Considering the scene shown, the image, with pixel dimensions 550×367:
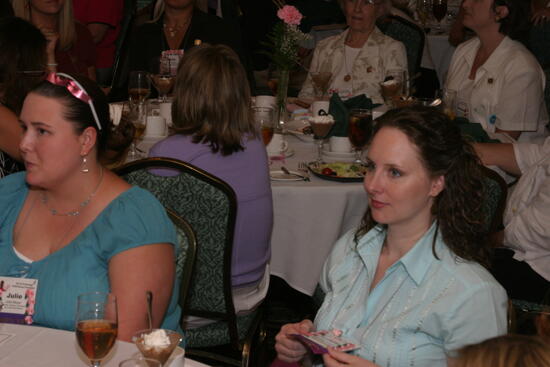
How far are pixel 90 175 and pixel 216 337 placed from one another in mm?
871

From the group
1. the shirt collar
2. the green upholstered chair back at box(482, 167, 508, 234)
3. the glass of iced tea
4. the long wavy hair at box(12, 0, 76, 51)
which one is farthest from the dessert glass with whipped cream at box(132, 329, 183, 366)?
the long wavy hair at box(12, 0, 76, 51)

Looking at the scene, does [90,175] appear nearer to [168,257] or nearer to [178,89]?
[168,257]

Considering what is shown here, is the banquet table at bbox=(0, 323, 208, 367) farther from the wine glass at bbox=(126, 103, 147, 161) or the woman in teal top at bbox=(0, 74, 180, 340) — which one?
the wine glass at bbox=(126, 103, 147, 161)

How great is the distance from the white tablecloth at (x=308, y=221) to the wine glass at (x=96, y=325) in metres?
1.58

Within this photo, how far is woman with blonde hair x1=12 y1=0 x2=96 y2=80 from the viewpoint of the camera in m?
5.02

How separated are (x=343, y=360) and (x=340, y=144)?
1929mm

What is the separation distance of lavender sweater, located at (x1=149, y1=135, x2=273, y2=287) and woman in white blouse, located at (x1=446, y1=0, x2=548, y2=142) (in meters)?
1.79

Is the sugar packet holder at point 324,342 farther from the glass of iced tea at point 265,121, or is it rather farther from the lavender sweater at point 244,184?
the glass of iced tea at point 265,121

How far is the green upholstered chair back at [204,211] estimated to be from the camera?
8.25 feet

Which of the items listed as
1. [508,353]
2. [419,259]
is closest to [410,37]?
[419,259]

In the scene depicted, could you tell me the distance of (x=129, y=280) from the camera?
2.03 m

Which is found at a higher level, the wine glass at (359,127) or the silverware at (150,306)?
the wine glass at (359,127)

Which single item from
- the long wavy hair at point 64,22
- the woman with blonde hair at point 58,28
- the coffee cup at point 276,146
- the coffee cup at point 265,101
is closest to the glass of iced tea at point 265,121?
the coffee cup at point 276,146

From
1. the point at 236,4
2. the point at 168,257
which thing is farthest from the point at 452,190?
the point at 236,4
